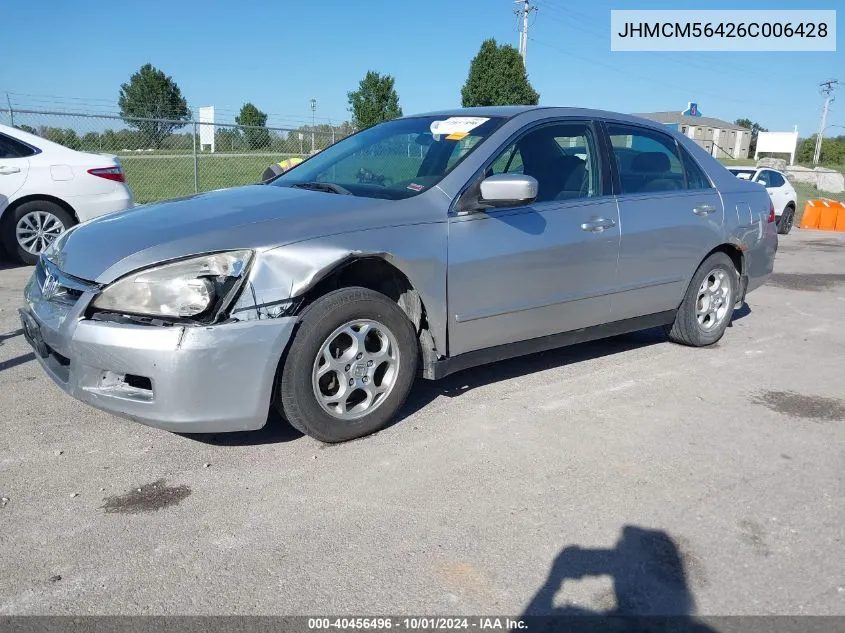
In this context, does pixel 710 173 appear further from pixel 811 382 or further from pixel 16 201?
pixel 16 201

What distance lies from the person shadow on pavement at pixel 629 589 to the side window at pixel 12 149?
7.40m

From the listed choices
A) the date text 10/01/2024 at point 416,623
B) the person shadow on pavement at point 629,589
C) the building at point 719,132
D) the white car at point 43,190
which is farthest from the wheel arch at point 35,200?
the building at point 719,132

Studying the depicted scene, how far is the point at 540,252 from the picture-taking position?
4.13 m

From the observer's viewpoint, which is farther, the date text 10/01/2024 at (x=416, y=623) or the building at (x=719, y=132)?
the building at (x=719, y=132)

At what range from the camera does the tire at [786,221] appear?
15.5 metres

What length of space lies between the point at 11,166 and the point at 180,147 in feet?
23.1

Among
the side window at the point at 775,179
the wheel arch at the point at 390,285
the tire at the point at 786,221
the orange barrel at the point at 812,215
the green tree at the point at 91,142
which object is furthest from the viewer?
the orange barrel at the point at 812,215

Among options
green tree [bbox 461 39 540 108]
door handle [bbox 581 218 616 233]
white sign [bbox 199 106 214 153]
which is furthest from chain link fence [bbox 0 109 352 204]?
green tree [bbox 461 39 540 108]

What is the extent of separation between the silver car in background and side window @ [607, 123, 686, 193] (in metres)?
0.02

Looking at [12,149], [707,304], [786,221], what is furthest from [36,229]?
[786,221]

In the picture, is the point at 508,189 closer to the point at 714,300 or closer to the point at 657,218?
the point at 657,218

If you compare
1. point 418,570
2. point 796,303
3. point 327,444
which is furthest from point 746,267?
point 418,570

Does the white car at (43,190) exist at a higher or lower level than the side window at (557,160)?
lower

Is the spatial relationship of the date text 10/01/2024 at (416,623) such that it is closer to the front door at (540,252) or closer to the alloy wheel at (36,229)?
the front door at (540,252)
